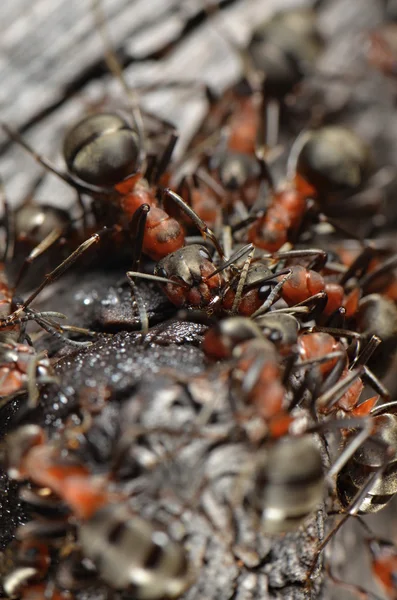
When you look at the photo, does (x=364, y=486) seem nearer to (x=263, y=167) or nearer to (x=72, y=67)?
(x=263, y=167)

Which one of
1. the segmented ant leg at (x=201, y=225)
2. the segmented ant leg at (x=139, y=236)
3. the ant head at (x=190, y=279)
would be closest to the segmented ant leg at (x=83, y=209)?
the segmented ant leg at (x=139, y=236)

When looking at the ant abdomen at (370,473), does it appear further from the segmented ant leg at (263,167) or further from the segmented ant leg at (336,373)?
the segmented ant leg at (263,167)

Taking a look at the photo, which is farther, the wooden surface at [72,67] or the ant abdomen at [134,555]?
the wooden surface at [72,67]

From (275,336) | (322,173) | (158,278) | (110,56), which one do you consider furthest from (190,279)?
(110,56)

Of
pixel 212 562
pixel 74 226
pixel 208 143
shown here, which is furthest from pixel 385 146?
pixel 212 562

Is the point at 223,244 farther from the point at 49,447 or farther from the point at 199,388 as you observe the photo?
the point at 49,447

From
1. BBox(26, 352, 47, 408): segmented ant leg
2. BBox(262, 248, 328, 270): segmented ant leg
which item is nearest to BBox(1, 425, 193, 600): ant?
BBox(26, 352, 47, 408): segmented ant leg

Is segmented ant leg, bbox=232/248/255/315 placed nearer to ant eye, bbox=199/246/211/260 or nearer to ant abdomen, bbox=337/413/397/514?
ant eye, bbox=199/246/211/260
